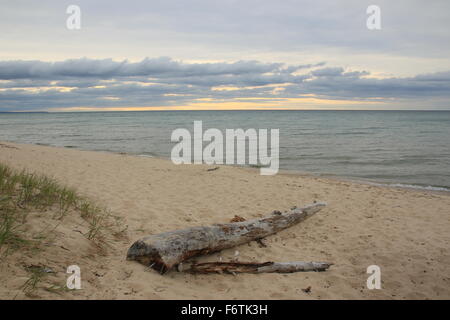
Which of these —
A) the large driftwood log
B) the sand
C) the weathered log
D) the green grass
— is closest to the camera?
the green grass

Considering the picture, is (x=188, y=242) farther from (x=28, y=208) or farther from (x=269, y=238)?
(x=28, y=208)

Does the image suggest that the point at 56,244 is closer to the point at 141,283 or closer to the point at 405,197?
the point at 141,283

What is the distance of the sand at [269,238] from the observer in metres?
4.27

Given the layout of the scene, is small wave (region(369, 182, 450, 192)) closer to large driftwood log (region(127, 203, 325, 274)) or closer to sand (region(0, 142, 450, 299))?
sand (region(0, 142, 450, 299))

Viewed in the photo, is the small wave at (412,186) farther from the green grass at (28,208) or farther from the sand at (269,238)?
the green grass at (28,208)

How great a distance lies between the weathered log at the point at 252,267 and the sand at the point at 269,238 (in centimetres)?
10

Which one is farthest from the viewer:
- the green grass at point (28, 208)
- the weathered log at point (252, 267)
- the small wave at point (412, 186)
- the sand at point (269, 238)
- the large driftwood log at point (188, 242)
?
the small wave at point (412, 186)

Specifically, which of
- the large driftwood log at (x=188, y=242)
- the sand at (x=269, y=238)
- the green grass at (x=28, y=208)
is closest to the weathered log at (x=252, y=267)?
the sand at (x=269, y=238)

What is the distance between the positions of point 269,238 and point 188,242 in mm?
2543

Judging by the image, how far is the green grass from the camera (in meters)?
4.12

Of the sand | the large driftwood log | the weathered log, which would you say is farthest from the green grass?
the weathered log

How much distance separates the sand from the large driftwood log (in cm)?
17
